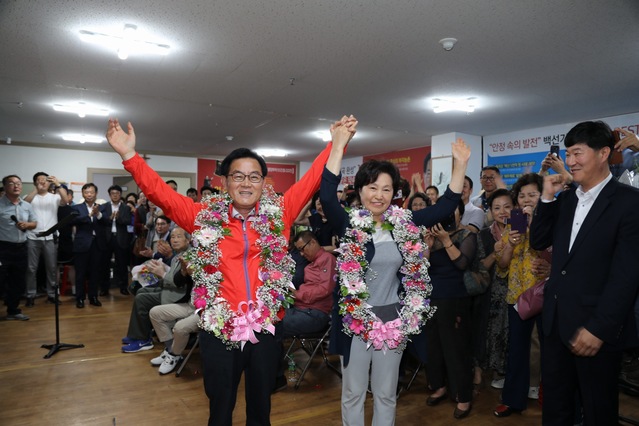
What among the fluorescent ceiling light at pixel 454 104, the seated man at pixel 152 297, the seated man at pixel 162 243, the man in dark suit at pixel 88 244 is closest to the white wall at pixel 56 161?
the man in dark suit at pixel 88 244

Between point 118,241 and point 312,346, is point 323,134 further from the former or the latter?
point 312,346

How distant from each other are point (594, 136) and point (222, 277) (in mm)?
2013

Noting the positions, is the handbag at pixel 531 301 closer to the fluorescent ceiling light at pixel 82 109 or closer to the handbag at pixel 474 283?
the handbag at pixel 474 283

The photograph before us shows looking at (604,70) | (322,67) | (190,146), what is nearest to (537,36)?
(604,70)

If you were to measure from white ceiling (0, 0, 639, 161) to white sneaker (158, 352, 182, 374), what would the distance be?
11.5 feet

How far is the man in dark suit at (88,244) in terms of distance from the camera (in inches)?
280

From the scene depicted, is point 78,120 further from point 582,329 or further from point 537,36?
point 582,329

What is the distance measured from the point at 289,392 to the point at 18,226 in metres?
5.15

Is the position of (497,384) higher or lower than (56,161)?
lower

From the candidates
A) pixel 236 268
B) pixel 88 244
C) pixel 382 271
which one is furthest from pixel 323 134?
pixel 236 268

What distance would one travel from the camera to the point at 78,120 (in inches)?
387

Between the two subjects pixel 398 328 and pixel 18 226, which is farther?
pixel 18 226

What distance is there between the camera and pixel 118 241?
27.5 feet

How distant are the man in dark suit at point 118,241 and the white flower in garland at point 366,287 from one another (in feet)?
22.1
